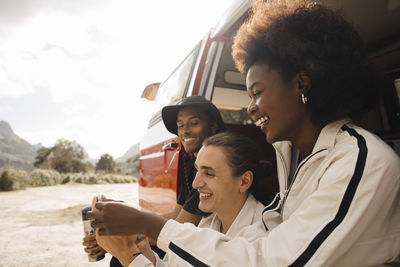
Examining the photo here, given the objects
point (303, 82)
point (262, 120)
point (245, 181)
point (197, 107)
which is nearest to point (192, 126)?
point (197, 107)

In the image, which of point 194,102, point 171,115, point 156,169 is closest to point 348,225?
point 194,102

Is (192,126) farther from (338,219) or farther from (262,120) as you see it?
(338,219)

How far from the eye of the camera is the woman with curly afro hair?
76cm

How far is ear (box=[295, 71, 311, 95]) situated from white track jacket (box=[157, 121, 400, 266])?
0.31 meters

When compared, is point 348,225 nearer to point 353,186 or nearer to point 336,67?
point 353,186

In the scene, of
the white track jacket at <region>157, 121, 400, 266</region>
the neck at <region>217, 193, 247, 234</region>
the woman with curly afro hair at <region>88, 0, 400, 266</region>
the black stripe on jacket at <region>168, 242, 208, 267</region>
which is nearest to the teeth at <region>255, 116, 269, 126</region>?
the woman with curly afro hair at <region>88, 0, 400, 266</region>

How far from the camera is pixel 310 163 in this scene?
104 centimetres

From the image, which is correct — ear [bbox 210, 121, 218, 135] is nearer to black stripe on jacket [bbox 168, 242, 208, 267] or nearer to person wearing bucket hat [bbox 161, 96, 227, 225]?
person wearing bucket hat [bbox 161, 96, 227, 225]

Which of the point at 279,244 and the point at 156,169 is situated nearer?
the point at 279,244

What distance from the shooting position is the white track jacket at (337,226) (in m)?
0.74

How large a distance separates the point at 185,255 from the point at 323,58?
1.07 m

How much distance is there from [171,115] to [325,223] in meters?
1.68

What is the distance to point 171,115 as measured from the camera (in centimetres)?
223

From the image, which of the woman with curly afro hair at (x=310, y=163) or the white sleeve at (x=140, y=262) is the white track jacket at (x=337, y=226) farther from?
the white sleeve at (x=140, y=262)
